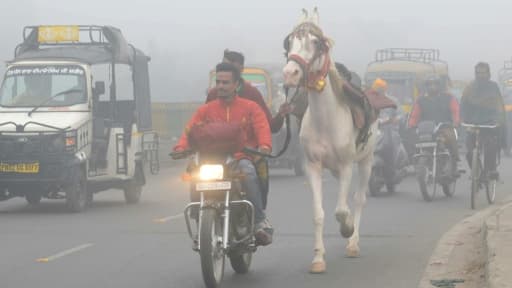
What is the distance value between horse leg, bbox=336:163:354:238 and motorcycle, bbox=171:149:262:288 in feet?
4.56

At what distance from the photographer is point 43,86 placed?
18.4 meters

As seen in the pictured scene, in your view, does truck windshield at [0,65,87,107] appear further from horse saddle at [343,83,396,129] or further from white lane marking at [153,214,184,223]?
horse saddle at [343,83,396,129]

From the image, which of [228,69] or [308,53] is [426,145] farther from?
[228,69]

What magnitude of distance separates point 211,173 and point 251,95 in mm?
2033

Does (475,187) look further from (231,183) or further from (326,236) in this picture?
(231,183)

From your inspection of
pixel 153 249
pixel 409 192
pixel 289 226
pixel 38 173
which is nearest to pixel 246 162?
pixel 153 249

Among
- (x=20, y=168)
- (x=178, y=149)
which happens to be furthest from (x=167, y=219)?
(x=178, y=149)

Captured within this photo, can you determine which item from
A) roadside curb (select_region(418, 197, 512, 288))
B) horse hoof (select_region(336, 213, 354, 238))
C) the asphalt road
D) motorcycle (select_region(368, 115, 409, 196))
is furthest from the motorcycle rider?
horse hoof (select_region(336, 213, 354, 238))

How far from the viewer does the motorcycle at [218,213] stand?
8953 mm

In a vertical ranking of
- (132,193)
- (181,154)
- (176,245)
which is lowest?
(132,193)

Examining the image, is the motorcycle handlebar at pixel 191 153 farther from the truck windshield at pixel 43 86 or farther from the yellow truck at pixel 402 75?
the yellow truck at pixel 402 75

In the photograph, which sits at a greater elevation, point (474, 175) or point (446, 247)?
point (474, 175)

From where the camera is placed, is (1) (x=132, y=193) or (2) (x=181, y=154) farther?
(1) (x=132, y=193)

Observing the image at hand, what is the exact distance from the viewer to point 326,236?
44.1 feet
